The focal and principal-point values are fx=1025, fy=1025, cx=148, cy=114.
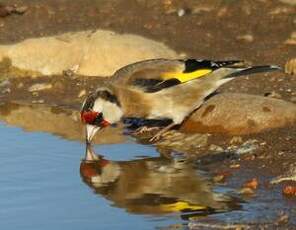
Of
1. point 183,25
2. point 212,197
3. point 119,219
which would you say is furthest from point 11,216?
point 183,25

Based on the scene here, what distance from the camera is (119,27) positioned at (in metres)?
12.9

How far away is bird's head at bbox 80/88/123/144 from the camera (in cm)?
844

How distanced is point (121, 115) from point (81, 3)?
5555 mm

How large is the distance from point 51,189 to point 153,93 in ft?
6.09

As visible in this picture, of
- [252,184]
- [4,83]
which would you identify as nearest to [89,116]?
[252,184]

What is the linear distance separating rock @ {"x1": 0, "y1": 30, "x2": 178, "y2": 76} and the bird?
2.07 meters

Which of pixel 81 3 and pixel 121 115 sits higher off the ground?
pixel 81 3

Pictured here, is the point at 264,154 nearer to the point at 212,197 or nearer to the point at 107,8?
the point at 212,197

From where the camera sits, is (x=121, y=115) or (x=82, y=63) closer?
(x=121, y=115)

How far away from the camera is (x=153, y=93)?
8688 mm

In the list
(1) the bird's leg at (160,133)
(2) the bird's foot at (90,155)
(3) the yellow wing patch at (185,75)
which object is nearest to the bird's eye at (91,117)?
(2) the bird's foot at (90,155)

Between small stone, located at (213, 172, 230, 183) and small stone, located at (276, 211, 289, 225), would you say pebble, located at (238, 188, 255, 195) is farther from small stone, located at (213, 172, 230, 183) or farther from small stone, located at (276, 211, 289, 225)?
small stone, located at (276, 211, 289, 225)

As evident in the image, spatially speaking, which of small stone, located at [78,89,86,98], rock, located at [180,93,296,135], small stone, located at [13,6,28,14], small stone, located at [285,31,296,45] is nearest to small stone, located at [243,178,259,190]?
rock, located at [180,93,296,135]

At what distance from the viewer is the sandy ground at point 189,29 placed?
1037 centimetres
